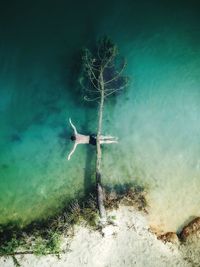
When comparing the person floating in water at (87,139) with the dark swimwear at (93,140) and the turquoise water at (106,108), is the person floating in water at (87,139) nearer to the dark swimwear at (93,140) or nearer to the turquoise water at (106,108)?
the dark swimwear at (93,140)

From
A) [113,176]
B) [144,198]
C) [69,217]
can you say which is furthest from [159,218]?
[69,217]

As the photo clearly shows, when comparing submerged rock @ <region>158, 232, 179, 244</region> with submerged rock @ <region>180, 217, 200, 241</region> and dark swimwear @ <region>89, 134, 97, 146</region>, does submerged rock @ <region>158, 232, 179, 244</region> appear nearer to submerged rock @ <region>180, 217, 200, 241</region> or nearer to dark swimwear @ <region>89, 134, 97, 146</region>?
submerged rock @ <region>180, 217, 200, 241</region>

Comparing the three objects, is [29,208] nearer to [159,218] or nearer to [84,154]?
[84,154]

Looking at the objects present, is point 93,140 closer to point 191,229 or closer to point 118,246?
point 118,246

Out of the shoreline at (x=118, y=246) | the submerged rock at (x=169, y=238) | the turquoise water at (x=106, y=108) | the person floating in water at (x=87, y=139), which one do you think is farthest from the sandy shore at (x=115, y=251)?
the person floating in water at (x=87, y=139)

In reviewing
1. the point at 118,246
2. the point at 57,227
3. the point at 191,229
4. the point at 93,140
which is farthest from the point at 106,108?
the point at 191,229

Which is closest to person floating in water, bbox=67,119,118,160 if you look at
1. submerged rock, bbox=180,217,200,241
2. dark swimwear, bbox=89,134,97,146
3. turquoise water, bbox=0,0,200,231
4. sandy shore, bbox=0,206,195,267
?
dark swimwear, bbox=89,134,97,146

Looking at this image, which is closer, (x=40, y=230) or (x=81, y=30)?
(x=40, y=230)

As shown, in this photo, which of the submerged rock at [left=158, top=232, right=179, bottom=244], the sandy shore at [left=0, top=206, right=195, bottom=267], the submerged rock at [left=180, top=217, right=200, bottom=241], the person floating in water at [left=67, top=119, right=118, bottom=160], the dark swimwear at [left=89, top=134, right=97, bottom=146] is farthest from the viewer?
the dark swimwear at [left=89, top=134, right=97, bottom=146]
